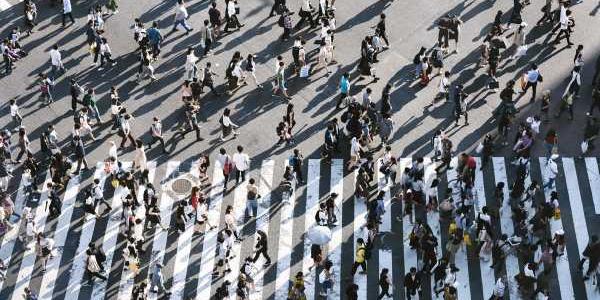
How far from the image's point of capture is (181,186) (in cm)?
3259

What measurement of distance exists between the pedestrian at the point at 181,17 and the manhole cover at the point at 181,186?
964cm

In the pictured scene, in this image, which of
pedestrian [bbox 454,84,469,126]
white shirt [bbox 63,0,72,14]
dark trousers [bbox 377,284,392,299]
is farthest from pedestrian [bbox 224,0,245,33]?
dark trousers [bbox 377,284,392,299]

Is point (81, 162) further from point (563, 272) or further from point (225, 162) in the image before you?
point (563, 272)

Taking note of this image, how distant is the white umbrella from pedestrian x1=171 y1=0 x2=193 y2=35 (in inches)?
582

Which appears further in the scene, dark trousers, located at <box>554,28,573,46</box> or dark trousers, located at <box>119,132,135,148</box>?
dark trousers, located at <box>554,28,573,46</box>

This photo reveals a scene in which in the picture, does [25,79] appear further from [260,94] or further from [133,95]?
[260,94]

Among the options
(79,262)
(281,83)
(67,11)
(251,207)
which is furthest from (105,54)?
(251,207)

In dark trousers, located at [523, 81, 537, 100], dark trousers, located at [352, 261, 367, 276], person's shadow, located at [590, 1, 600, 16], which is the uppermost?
person's shadow, located at [590, 1, 600, 16]

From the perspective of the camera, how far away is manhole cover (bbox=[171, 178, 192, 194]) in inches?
1277

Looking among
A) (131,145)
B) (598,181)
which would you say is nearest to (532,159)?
(598,181)

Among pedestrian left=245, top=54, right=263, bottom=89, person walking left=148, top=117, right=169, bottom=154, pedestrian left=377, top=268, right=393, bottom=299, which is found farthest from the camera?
pedestrian left=245, top=54, right=263, bottom=89

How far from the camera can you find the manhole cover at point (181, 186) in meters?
32.4

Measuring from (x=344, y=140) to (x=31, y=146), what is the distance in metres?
12.0

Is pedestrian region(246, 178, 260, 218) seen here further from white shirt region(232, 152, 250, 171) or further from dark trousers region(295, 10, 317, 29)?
dark trousers region(295, 10, 317, 29)
